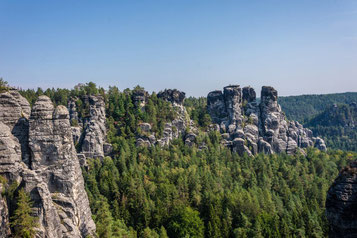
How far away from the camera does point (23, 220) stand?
26156mm

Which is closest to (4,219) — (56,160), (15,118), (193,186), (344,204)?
(56,160)

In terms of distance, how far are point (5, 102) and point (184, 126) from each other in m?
63.0

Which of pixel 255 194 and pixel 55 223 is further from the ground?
pixel 55 223

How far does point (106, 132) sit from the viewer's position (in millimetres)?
78500

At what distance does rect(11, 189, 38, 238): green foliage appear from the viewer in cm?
2597

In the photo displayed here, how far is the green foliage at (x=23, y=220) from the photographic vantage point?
26.0m

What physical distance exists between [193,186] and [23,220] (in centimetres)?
3721

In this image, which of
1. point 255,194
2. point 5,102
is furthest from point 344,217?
point 255,194

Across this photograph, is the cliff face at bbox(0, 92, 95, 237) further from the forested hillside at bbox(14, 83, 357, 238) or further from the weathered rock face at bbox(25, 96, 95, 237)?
the forested hillside at bbox(14, 83, 357, 238)

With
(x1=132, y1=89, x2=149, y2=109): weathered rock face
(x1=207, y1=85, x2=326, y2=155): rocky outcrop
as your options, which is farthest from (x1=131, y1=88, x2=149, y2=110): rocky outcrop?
(x1=207, y1=85, x2=326, y2=155): rocky outcrop

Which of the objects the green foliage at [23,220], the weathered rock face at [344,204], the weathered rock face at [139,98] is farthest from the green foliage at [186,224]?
the weathered rock face at [139,98]

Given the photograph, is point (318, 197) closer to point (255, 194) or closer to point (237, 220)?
point (255, 194)

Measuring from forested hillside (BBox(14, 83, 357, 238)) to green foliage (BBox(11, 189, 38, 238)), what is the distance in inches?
492

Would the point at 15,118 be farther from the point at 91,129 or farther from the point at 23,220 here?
the point at 91,129
